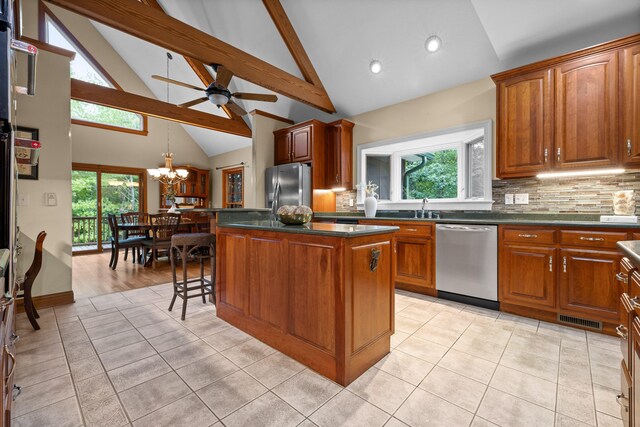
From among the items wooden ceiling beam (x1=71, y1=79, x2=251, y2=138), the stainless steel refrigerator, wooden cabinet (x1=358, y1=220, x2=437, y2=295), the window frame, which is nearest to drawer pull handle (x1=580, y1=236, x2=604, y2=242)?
wooden cabinet (x1=358, y1=220, x2=437, y2=295)

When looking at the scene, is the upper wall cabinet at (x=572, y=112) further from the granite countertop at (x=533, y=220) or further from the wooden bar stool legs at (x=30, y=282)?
the wooden bar stool legs at (x=30, y=282)

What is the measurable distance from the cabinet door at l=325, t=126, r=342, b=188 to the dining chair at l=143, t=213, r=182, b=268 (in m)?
2.69

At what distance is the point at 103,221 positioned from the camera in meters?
6.76

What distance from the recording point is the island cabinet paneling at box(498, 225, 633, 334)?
2.25 meters

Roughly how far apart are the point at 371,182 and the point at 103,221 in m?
6.36

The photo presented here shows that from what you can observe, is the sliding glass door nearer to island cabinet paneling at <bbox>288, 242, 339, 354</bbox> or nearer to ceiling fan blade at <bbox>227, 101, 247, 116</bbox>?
ceiling fan blade at <bbox>227, 101, 247, 116</bbox>

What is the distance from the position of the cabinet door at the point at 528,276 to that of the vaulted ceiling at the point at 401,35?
81.6 inches

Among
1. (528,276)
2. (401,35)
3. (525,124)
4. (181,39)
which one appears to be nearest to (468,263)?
(528,276)

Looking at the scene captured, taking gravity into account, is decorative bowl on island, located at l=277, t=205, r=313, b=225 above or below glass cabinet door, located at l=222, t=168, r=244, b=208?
below

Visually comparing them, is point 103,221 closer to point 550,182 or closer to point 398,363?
point 398,363

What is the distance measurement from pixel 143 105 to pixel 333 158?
3.47 meters

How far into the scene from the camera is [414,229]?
3309mm

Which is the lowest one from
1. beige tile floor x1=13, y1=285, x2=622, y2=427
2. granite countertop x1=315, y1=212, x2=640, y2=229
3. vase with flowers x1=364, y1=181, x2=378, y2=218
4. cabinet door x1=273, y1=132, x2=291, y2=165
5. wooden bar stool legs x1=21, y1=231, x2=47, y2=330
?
beige tile floor x1=13, y1=285, x2=622, y2=427

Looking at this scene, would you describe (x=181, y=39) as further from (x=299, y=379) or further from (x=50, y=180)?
(x=299, y=379)
